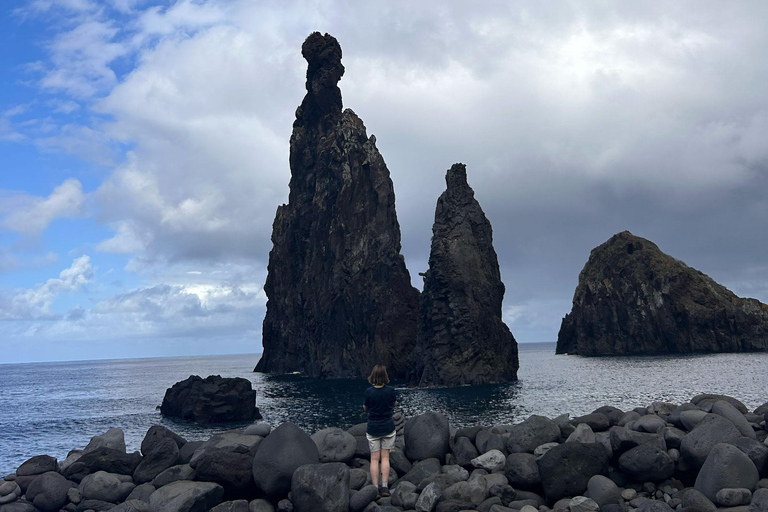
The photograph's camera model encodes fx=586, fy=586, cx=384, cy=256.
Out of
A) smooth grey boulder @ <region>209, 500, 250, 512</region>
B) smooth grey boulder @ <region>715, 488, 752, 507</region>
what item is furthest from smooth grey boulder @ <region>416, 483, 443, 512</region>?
smooth grey boulder @ <region>715, 488, 752, 507</region>

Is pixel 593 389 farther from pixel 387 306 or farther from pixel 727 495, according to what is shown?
pixel 727 495

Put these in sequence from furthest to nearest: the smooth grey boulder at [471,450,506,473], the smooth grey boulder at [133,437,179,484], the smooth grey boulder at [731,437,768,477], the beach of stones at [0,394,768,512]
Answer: the smooth grey boulder at [133,437,179,484] → the smooth grey boulder at [471,450,506,473] → the smooth grey boulder at [731,437,768,477] → the beach of stones at [0,394,768,512]

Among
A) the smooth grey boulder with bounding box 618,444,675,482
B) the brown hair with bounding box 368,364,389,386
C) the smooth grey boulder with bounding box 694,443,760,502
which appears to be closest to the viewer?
the smooth grey boulder with bounding box 694,443,760,502

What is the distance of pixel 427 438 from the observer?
16.0m

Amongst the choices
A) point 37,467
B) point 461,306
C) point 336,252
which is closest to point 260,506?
point 37,467

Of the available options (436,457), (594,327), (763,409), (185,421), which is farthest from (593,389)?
(594,327)

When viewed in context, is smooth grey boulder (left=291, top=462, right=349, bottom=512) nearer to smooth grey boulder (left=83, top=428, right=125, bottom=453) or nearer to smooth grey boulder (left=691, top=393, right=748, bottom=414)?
smooth grey boulder (left=83, top=428, right=125, bottom=453)

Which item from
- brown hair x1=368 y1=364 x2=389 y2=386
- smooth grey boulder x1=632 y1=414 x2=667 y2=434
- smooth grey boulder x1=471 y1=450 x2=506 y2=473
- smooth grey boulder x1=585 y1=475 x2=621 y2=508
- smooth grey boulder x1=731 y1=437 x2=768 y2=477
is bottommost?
smooth grey boulder x1=585 y1=475 x2=621 y2=508

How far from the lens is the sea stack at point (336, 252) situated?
108 meters

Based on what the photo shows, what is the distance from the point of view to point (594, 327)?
171 metres

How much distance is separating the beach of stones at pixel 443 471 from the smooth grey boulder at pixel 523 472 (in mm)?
27

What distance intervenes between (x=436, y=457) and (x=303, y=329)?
4496 inches

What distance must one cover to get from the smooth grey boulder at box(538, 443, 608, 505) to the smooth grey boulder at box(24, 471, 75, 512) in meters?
12.5

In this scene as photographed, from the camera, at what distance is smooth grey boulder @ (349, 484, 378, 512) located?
43.1 ft
